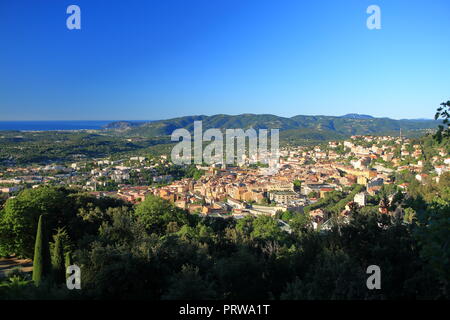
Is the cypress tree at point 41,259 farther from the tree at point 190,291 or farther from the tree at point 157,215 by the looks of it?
the tree at point 190,291

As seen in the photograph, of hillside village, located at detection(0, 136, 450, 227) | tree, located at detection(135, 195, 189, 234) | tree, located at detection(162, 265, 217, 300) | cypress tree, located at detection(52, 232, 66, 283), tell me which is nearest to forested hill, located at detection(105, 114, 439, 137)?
hillside village, located at detection(0, 136, 450, 227)

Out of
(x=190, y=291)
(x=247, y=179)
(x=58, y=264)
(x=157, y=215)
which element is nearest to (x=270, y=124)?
(x=247, y=179)

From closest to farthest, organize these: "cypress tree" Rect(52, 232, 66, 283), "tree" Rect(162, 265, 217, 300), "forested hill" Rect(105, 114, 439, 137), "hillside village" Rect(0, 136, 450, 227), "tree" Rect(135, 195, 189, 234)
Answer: "tree" Rect(162, 265, 217, 300) → "cypress tree" Rect(52, 232, 66, 283) → "tree" Rect(135, 195, 189, 234) → "hillside village" Rect(0, 136, 450, 227) → "forested hill" Rect(105, 114, 439, 137)

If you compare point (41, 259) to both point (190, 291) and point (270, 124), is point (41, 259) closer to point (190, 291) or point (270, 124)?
point (190, 291)

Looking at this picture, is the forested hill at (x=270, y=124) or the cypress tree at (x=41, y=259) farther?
the forested hill at (x=270, y=124)

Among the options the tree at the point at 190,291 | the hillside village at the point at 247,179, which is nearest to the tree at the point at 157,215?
the tree at the point at 190,291

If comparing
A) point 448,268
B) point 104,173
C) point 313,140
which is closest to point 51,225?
point 448,268

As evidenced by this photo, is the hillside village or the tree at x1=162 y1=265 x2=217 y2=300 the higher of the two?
the tree at x1=162 y1=265 x2=217 y2=300

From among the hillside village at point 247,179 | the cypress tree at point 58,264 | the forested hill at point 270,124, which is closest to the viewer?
the cypress tree at point 58,264

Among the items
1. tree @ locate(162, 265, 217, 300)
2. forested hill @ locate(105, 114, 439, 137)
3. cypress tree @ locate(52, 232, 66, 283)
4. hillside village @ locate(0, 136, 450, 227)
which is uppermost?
forested hill @ locate(105, 114, 439, 137)

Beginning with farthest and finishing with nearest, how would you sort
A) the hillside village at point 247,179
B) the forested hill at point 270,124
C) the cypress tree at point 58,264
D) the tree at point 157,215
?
the forested hill at point 270,124, the hillside village at point 247,179, the tree at point 157,215, the cypress tree at point 58,264

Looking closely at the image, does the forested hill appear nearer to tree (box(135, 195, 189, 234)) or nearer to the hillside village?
the hillside village

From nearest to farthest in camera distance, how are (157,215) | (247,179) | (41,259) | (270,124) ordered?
(41,259)
(157,215)
(247,179)
(270,124)
